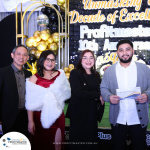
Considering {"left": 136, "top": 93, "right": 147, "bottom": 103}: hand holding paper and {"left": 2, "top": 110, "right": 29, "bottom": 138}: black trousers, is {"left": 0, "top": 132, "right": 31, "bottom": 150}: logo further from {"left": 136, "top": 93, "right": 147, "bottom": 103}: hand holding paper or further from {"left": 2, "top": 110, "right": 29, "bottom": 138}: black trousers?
{"left": 136, "top": 93, "right": 147, "bottom": 103}: hand holding paper

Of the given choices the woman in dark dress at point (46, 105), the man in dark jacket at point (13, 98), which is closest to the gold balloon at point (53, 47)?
the man in dark jacket at point (13, 98)

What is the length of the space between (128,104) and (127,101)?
0.04 m

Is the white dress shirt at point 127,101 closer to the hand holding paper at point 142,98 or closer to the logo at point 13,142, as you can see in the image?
the hand holding paper at point 142,98

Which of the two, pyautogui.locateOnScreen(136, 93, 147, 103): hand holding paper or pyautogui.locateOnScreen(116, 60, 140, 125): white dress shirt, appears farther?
pyautogui.locateOnScreen(116, 60, 140, 125): white dress shirt

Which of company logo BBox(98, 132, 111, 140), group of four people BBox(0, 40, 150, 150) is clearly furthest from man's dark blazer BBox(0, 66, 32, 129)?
company logo BBox(98, 132, 111, 140)

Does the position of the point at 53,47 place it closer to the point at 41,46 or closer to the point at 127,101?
the point at 41,46

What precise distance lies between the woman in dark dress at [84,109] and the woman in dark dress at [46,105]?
15 cm

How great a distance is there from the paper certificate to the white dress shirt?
15cm

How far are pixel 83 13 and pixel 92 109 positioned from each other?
4.08 meters

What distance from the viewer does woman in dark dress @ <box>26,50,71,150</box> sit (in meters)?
2.03

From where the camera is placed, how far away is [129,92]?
179 cm

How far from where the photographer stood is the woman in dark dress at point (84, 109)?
2.04 meters

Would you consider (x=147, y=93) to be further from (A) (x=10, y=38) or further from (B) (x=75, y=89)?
(A) (x=10, y=38)

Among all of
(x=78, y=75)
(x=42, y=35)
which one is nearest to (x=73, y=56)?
(x=42, y=35)
